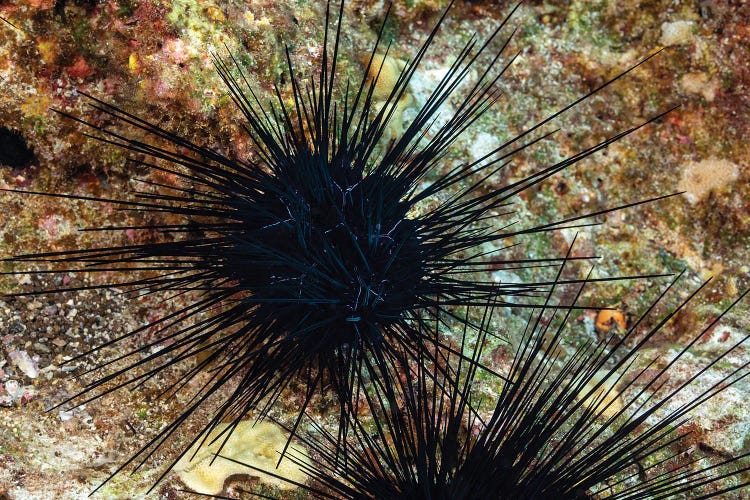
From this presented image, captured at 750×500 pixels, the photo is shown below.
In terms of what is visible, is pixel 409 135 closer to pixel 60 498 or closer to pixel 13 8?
pixel 13 8

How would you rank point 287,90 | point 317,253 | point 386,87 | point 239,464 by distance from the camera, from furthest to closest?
1. point 386,87
2. point 287,90
3. point 239,464
4. point 317,253

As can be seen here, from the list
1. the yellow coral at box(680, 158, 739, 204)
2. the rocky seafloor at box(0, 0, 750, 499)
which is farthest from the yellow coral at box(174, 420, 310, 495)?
the yellow coral at box(680, 158, 739, 204)

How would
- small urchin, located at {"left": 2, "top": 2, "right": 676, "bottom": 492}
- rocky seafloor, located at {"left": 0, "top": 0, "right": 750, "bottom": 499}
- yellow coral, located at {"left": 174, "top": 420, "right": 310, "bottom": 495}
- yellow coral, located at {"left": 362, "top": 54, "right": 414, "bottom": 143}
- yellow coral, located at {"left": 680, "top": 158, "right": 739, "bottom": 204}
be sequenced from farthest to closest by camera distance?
yellow coral, located at {"left": 680, "top": 158, "right": 739, "bottom": 204}, yellow coral, located at {"left": 362, "top": 54, "right": 414, "bottom": 143}, rocky seafloor, located at {"left": 0, "top": 0, "right": 750, "bottom": 499}, yellow coral, located at {"left": 174, "top": 420, "right": 310, "bottom": 495}, small urchin, located at {"left": 2, "top": 2, "right": 676, "bottom": 492}

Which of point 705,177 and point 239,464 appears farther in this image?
point 705,177

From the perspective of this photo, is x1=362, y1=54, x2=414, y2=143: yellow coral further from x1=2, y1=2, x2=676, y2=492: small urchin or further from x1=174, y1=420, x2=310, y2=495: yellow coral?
x1=174, y1=420, x2=310, y2=495: yellow coral

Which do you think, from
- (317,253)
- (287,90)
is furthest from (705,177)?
(317,253)

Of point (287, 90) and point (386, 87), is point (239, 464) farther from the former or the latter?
point (386, 87)

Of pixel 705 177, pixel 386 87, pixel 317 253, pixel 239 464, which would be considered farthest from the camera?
pixel 705 177
